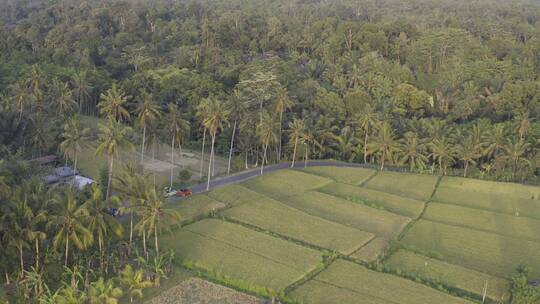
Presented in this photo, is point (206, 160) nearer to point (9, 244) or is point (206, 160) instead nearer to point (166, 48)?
point (9, 244)

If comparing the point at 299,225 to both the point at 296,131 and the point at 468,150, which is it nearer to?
the point at 296,131

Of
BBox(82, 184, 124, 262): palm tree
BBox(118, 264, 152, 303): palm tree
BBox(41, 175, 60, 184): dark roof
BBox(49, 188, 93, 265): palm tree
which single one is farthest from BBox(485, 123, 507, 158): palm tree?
BBox(49, 188, 93, 265): palm tree

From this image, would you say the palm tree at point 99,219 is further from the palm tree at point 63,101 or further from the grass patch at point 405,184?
the palm tree at point 63,101

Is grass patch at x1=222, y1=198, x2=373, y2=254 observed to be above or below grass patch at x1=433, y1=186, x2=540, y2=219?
below

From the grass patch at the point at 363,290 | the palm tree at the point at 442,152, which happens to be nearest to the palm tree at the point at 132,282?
the grass patch at the point at 363,290

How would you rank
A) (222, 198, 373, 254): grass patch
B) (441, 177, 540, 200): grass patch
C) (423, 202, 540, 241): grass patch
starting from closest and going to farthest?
(222, 198, 373, 254): grass patch
(423, 202, 540, 241): grass patch
(441, 177, 540, 200): grass patch

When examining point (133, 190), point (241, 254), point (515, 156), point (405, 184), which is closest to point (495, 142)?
point (515, 156)

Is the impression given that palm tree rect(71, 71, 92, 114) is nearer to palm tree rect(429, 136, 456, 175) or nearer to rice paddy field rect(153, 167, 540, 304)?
rice paddy field rect(153, 167, 540, 304)
